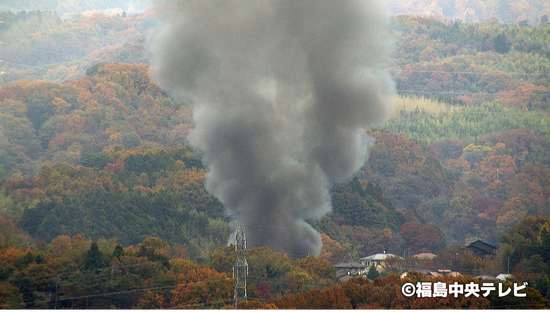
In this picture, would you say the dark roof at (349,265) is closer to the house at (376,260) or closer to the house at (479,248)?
the house at (376,260)

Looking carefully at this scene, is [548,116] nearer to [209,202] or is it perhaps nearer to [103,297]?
[209,202]

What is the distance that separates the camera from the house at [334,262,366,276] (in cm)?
8609

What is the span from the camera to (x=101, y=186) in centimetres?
9906

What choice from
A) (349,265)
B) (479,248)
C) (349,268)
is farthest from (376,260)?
(479,248)

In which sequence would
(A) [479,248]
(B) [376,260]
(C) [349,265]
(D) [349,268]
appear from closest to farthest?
1. (D) [349,268]
2. (C) [349,265]
3. (A) [479,248]
4. (B) [376,260]

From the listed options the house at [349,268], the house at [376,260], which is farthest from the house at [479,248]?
the house at [349,268]

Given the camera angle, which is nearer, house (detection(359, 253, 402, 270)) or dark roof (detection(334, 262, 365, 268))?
dark roof (detection(334, 262, 365, 268))

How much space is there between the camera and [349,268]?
87812mm

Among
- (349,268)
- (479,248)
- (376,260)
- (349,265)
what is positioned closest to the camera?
(349,268)

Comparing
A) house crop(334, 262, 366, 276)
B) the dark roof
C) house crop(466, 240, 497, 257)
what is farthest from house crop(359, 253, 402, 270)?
house crop(466, 240, 497, 257)

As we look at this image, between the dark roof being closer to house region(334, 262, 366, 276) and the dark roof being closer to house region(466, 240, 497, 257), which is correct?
house region(334, 262, 366, 276)

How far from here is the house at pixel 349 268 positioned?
282 ft

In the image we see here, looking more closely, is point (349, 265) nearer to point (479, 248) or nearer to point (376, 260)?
point (376, 260)

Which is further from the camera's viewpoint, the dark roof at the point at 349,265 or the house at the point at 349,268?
the dark roof at the point at 349,265
